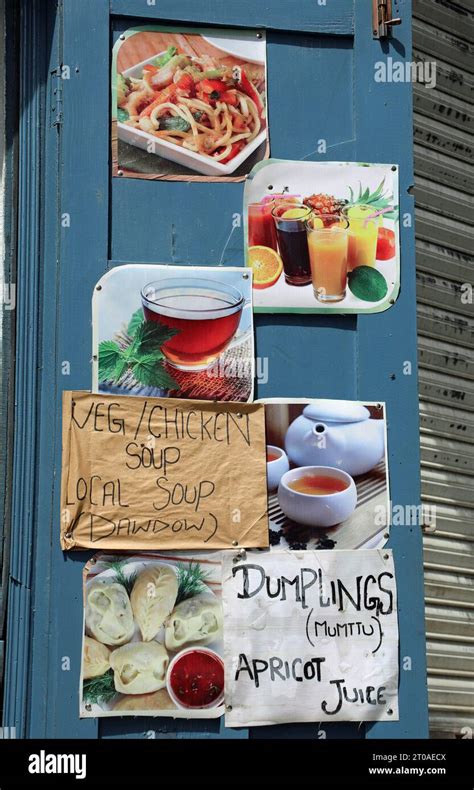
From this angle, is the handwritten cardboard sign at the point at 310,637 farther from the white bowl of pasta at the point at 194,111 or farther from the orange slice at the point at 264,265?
the white bowl of pasta at the point at 194,111

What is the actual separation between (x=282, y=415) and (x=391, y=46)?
1.78 m

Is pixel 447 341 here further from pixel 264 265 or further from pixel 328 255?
pixel 264 265

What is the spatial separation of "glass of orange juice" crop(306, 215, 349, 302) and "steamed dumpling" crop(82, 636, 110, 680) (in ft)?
5.71

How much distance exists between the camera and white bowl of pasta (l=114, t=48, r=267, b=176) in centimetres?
432

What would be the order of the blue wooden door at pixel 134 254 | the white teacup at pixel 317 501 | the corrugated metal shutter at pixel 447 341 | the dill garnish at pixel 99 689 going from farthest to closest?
the corrugated metal shutter at pixel 447 341 < the white teacup at pixel 317 501 < the blue wooden door at pixel 134 254 < the dill garnish at pixel 99 689

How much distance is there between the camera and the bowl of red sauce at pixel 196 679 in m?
4.08

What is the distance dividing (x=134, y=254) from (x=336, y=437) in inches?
45.8

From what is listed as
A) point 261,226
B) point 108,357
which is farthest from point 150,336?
point 261,226

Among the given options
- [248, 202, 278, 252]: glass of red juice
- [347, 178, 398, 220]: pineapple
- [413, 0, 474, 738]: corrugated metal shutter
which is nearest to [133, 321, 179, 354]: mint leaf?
[248, 202, 278, 252]: glass of red juice

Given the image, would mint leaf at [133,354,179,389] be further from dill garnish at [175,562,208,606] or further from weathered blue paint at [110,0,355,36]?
weathered blue paint at [110,0,355,36]

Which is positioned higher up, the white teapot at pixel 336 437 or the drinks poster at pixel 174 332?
the drinks poster at pixel 174 332

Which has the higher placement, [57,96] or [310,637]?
[57,96]

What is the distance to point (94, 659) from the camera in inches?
159

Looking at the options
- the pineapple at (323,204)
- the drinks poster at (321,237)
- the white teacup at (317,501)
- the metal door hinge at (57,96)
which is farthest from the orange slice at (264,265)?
the metal door hinge at (57,96)
